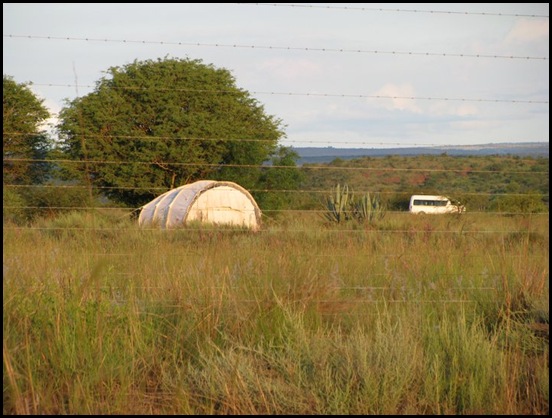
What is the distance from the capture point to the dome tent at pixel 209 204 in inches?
565

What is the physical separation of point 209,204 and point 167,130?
2.78 meters

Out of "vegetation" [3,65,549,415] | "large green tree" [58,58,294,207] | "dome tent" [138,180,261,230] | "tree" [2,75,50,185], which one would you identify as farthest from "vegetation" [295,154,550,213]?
"vegetation" [3,65,549,415]

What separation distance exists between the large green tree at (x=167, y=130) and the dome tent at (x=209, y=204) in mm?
353

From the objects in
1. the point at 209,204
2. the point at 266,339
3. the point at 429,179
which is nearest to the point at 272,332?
the point at 266,339

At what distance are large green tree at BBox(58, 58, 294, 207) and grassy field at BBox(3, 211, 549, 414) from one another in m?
5.78

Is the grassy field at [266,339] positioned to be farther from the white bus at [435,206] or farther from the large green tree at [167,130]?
the large green tree at [167,130]

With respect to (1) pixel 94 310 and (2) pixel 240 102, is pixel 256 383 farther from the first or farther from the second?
(2) pixel 240 102

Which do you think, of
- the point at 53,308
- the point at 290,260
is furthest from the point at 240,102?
the point at 53,308

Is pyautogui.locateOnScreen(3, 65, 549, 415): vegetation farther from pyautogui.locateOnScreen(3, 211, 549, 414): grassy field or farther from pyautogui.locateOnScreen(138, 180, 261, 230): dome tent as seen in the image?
pyautogui.locateOnScreen(138, 180, 261, 230): dome tent

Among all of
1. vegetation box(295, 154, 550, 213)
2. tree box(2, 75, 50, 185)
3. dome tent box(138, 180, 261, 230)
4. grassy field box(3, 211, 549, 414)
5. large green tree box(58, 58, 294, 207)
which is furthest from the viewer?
vegetation box(295, 154, 550, 213)

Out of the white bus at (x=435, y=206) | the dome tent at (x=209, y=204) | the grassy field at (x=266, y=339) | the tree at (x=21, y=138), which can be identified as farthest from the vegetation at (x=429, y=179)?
the grassy field at (x=266, y=339)

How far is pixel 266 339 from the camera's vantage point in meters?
5.12

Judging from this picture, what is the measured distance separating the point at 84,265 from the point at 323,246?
313 centimetres

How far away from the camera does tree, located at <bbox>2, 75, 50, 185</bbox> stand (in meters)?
11.5
